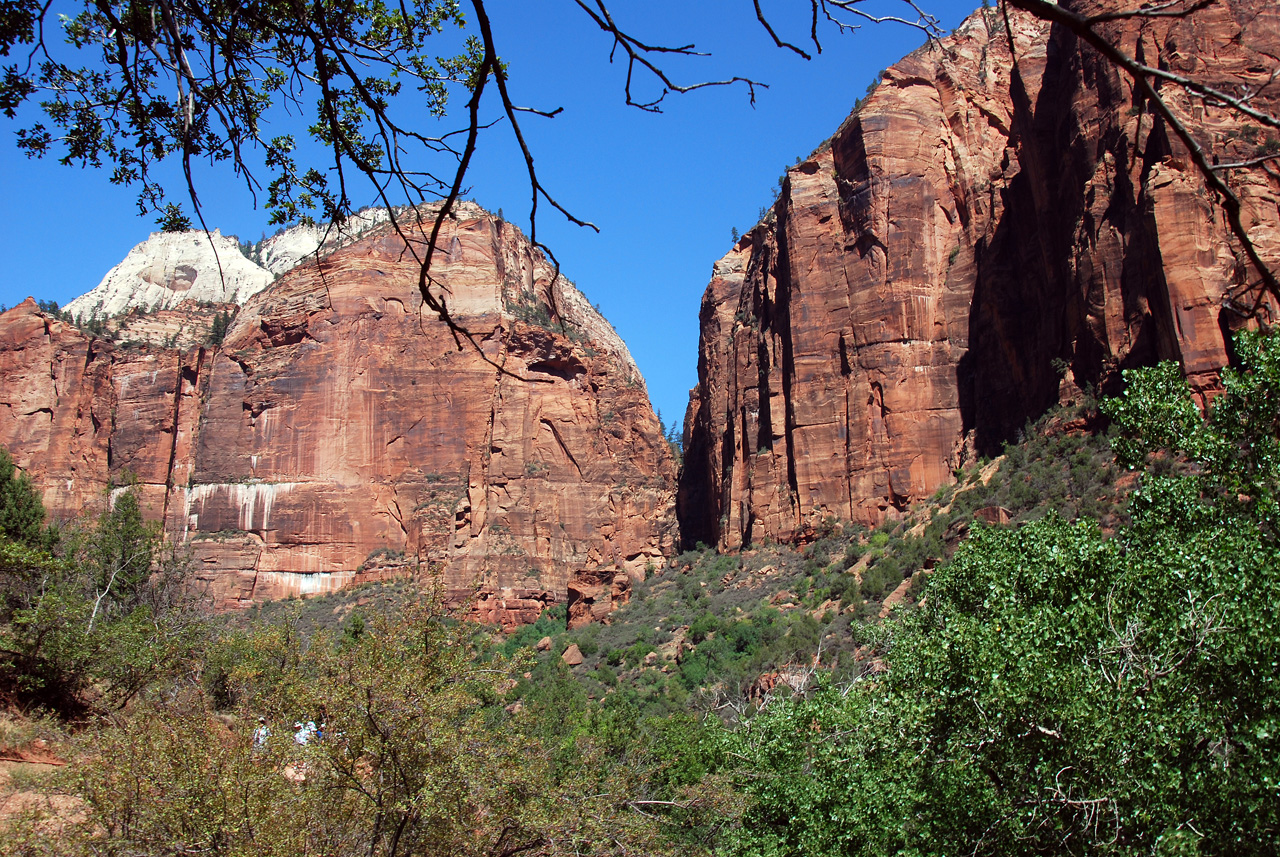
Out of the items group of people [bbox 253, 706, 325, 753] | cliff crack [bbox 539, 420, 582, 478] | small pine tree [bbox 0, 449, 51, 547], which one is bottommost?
group of people [bbox 253, 706, 325, 753]

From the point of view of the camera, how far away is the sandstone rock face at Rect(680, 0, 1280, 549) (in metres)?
30.8

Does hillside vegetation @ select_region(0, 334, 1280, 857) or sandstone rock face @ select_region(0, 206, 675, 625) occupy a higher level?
sandstone rock face @ select_region(0, 206, 675, 625)

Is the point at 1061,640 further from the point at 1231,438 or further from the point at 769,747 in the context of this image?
the point at 769,747

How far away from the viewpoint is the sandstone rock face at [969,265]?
101 feet

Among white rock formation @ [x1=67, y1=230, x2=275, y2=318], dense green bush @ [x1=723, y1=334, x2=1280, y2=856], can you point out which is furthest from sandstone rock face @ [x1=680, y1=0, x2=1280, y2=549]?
white rock formation @ [x1=67, y1=230, x2=275, y2=318]

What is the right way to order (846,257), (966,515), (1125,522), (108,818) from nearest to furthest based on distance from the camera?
→ (108,818) → (1125,522) → (966,515) → (846,257)

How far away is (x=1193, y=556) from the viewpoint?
9.42 meters

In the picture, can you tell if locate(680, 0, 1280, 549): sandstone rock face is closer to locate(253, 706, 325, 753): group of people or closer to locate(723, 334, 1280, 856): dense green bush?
locate(723, 334, 1280, 856): dense green bush

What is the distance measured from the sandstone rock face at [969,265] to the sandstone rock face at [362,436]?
943 cm

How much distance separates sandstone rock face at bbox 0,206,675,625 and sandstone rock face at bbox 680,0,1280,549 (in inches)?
371

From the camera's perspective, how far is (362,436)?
2247 inches

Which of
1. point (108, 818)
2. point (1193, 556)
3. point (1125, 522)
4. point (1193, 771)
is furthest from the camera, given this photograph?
point (1125, 522)

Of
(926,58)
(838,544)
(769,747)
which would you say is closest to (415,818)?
(769,747)

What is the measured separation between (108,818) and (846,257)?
43291 mm
